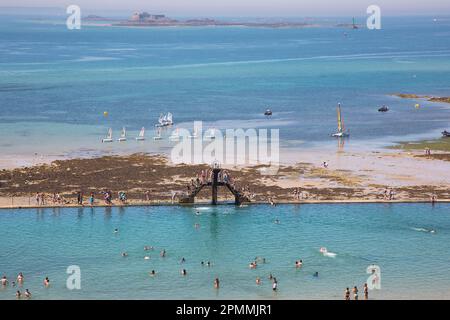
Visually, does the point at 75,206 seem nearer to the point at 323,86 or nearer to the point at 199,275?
the point at 199,275

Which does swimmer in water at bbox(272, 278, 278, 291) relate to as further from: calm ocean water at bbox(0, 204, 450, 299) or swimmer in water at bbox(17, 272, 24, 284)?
swimmer in water at bbox(17, 272, 24, 284)

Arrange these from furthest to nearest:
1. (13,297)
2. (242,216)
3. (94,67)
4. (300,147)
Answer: (94,67)
(300,147)
(242,216)
(13,297)

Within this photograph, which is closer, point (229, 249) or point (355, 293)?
point (355, 293)

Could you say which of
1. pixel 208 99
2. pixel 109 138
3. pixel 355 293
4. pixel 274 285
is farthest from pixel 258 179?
pixel 208 99

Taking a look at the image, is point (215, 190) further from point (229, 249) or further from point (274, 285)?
point (274, 285)

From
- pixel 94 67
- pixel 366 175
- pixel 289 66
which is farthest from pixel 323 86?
pixel 366 175

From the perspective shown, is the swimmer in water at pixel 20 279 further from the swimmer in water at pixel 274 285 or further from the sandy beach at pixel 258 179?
the sandy beach at pixel 258 179

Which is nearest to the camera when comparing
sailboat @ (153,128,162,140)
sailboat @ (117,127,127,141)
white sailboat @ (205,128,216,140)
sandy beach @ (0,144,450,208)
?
sandy beach @ (0,144,450,208)

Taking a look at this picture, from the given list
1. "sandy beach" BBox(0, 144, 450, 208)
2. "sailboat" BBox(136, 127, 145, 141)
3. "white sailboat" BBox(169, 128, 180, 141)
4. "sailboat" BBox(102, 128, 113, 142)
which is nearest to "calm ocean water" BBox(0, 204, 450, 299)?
"sandy beach" BBox(0, 144, 450, 208)
